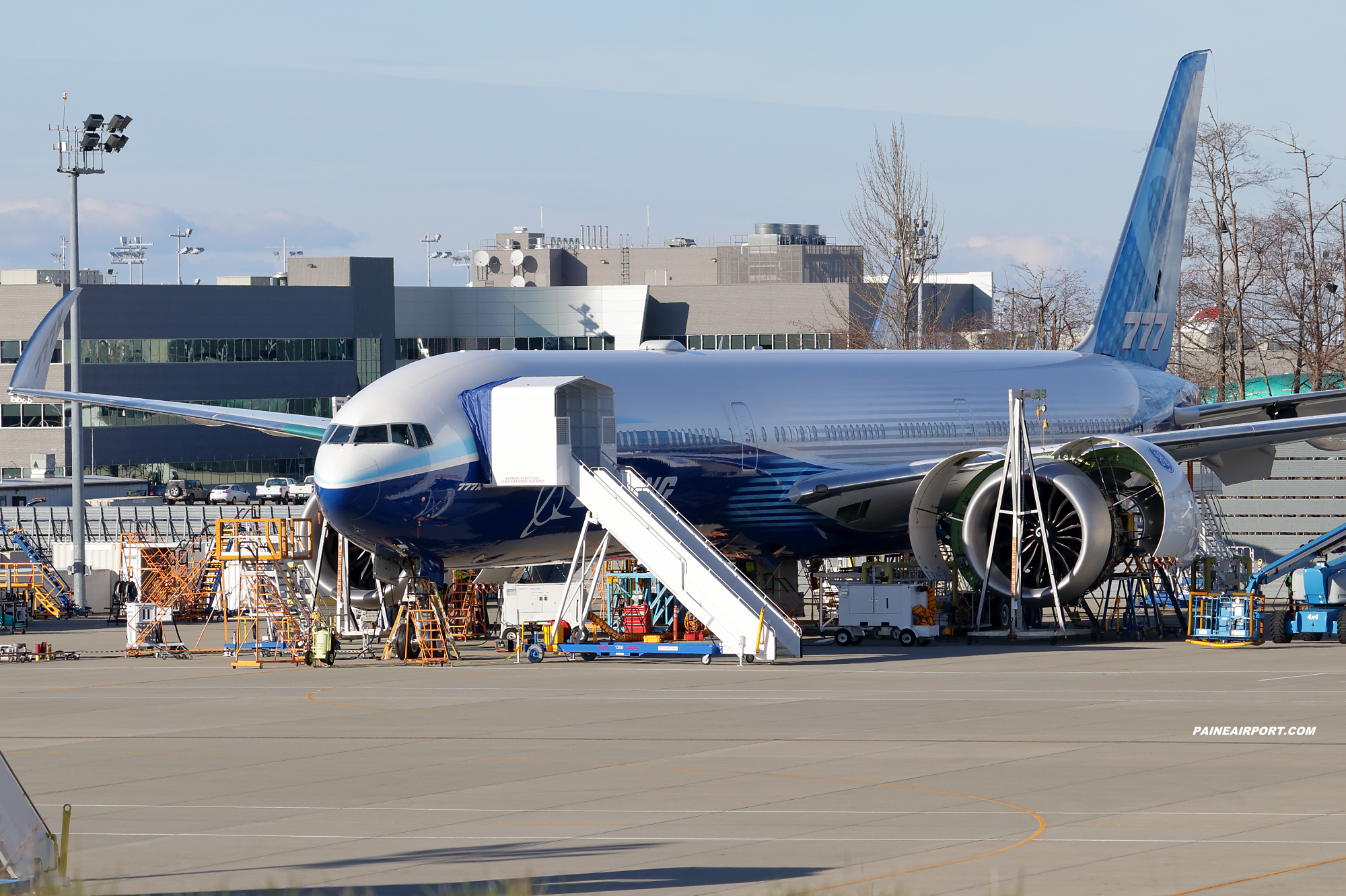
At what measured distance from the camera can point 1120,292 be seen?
149ft

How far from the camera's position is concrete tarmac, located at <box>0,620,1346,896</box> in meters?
12.4

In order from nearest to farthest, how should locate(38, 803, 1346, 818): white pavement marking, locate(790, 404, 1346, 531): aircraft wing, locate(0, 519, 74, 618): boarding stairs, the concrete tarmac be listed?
the concrete tarmac
locate(38, 803, 1346, 818): white pavement marking
locate(790, 404, 1346, 531): aircraft wing
locate(0, 519, 74, 618): boarding stairs

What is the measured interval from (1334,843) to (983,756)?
5.24 meters

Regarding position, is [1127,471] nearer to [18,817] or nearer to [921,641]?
[921,641]

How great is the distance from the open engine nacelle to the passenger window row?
30.6ft

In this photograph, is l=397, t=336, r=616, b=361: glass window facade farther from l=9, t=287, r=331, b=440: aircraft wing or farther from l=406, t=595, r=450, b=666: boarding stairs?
l=406, t=595, r=450, b=666: boarding stairs

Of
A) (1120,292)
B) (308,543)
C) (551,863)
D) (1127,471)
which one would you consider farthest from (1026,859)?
(1120,292)

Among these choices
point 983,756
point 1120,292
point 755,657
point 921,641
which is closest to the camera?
point 983,756

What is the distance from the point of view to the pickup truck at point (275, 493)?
283ft

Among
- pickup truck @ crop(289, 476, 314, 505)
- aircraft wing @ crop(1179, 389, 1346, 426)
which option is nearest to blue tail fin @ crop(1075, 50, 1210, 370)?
aircraft wing @ crop(1179, 389, 1346, 426)

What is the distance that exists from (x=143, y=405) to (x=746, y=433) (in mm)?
13276

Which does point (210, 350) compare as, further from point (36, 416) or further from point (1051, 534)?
point (1051, 534)

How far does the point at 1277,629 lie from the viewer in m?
32.7

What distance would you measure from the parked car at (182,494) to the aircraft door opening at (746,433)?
5925cm
